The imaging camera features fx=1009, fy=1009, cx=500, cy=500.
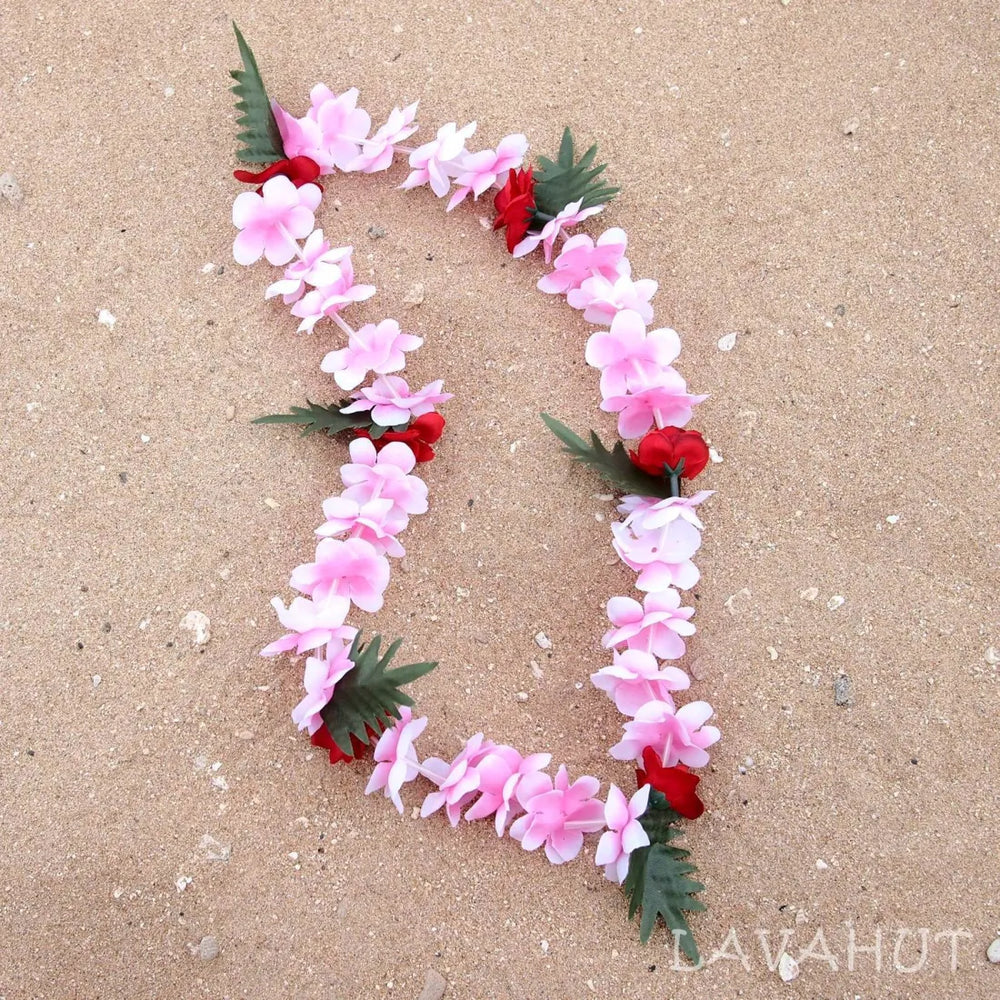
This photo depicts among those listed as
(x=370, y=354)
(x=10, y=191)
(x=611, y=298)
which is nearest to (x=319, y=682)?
(x=370, y=354)

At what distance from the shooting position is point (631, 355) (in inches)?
64.9

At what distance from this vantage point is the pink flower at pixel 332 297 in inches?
67.8

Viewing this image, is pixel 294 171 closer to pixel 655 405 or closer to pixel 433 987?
pixel 655 405

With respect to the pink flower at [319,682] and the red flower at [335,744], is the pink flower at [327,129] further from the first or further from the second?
the red flower at [335,744]

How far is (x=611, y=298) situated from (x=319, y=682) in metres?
0.80

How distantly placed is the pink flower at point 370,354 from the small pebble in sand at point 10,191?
716 mm

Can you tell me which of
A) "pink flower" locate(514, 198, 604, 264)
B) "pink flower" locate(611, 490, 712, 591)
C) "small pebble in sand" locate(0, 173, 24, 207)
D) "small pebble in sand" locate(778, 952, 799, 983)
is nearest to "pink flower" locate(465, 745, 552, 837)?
"pink flower" locate(611, 490, 712, 591)

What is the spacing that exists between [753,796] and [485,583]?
540mm

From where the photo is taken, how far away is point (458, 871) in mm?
1523

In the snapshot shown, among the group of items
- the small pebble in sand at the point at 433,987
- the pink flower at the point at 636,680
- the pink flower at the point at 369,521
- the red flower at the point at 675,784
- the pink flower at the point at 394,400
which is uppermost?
the pink flower at the point at 394,400

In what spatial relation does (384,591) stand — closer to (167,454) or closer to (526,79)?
(167,454)

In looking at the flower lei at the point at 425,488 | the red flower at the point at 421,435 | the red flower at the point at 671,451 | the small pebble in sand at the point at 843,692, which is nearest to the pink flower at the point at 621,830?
the flower lei at the point at 425,488

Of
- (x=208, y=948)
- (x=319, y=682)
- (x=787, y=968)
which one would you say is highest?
(x=319, y=682)

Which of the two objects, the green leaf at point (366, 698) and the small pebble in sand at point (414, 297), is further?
the small pebble in sand at point (414, 297)
